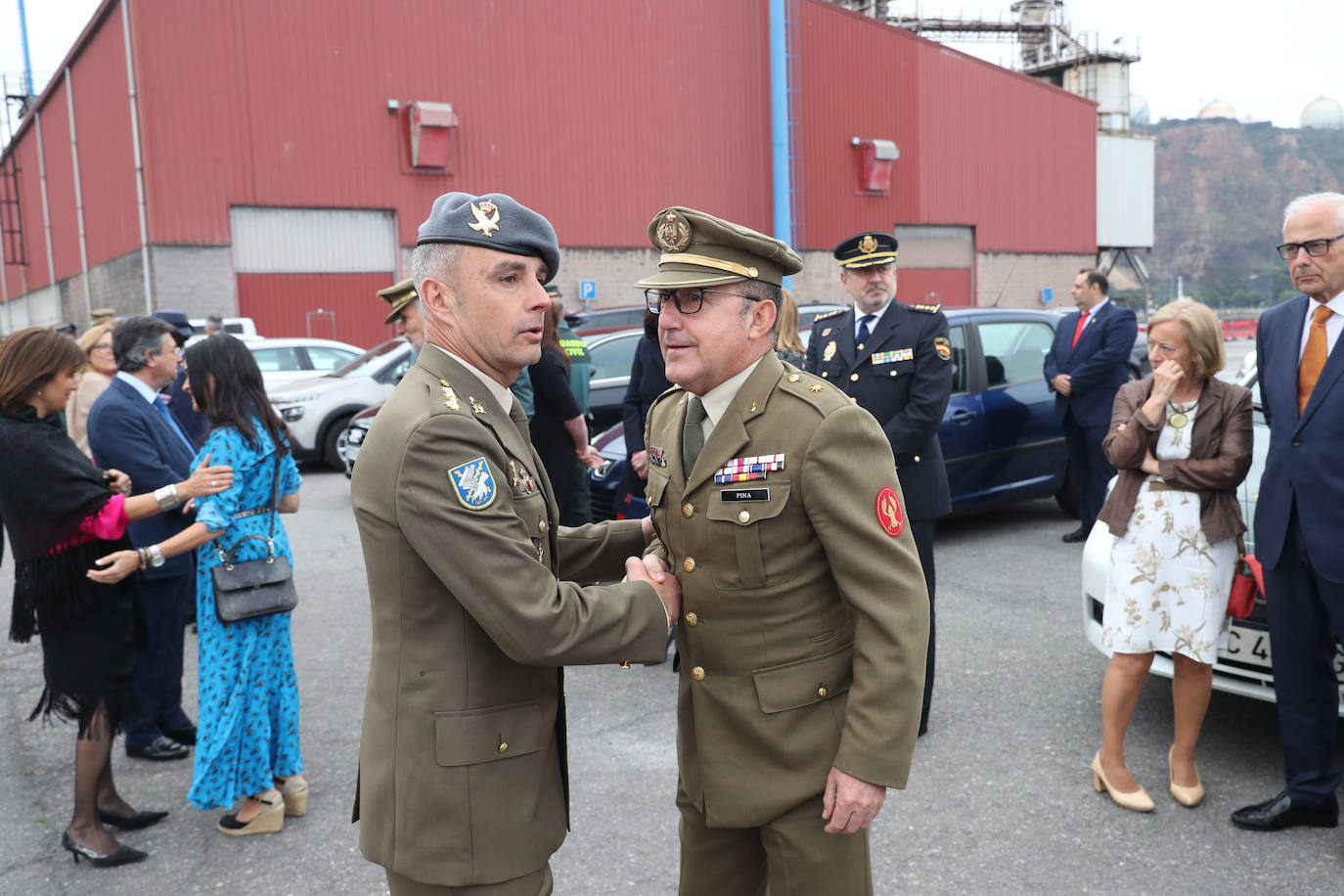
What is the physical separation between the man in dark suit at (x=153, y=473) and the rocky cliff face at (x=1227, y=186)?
75754 mm

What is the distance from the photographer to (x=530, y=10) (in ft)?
72.0

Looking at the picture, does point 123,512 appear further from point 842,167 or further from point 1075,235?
point 1075,235

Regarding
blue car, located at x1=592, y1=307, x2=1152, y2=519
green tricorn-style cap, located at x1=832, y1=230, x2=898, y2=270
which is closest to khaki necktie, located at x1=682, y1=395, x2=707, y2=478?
green tricorn-style cap, located at x1=832, y1=230, x2=898, y2=270

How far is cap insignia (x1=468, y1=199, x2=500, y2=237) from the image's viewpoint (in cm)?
195

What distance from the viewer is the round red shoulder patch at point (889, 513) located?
1987mm

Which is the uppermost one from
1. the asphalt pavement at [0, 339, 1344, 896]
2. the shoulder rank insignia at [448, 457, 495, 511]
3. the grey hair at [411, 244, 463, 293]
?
the grey hair at [411, 244, 463, 293]

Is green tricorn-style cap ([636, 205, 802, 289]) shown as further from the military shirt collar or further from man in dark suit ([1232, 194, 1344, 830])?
man in dark suit ([1232, 194, 1344, 830])

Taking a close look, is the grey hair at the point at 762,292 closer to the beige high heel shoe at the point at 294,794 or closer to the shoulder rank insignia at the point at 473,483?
the shoulder rank insignia at the point at 473,483

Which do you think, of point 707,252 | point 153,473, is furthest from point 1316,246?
point 153,473

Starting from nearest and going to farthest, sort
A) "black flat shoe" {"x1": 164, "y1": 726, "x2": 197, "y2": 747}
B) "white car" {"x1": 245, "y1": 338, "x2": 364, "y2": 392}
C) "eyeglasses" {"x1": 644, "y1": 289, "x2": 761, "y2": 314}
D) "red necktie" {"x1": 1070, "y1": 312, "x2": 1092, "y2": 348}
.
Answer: "eyeglasses" {"x1": 644, "y1": 289, "x2": 761, "y2": 314}, "black flat shoe" {"x1": 164, "y1": 726, "x2": 197, "y2": 747}, "red necktie" {"x1": 1070, "y1": 312, "x2": 1092, "y2": 348}, "white car" {"x1": 245, "y1": 338, "x2": 364, "y2": 392}

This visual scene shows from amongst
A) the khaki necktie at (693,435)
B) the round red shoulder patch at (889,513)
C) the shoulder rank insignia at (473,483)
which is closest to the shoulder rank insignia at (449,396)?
the shoulder rank insignia at (473,483)

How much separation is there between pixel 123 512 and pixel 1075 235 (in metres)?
34.6

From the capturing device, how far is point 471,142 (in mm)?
21656

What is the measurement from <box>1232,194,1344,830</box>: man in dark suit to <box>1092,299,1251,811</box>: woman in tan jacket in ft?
0.51
